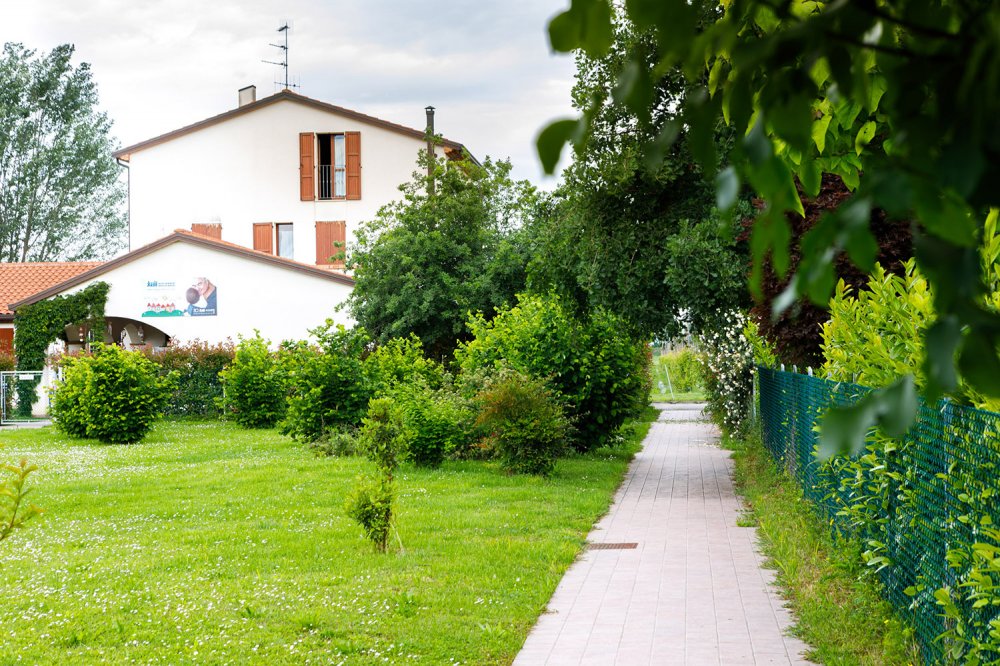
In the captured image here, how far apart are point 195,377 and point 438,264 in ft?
26.4

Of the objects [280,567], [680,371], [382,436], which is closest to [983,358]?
[280,567]

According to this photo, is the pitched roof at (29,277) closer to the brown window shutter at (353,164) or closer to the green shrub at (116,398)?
the brown window shutter at (353,164)

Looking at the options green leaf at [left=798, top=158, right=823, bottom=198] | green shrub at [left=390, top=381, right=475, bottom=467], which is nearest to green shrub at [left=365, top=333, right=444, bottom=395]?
green shrub at [left=390, top=381, right=475, bottom=467]

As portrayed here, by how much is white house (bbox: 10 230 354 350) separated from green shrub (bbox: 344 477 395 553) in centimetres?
2568

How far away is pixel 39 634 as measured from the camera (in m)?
7.50

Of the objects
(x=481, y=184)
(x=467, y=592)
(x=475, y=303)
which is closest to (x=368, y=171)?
(x=481, y=184)

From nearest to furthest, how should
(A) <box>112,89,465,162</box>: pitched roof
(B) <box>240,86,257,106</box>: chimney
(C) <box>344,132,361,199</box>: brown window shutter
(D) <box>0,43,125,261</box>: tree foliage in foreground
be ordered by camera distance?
(A) <box>112,89,465,162</box>: pitched roof → (C) <box>344,132,361,199</box>: brown window shutter → (B) <box>240,86,257,106</box>: chimney → (D) <box>0,43,125,261</box>: tree foliage in foreground

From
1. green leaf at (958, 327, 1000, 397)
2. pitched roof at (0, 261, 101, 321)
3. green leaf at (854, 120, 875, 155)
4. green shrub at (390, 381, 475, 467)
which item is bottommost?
green shrub at (390, 381, 475, 467)

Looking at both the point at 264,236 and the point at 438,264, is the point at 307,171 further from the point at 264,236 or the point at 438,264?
the point at 438,264

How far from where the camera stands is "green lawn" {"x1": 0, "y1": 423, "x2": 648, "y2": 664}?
728cm

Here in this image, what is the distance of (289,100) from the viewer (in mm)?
44594

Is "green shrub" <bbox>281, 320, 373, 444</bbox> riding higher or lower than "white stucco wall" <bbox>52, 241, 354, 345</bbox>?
lower

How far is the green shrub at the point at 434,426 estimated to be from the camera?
1798 cm

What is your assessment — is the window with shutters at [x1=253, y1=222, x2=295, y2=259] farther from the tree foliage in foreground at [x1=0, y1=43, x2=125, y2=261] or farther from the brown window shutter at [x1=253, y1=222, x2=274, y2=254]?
the tree foliage in foreground at [x1=0, y1=43, x2=125, y2=261]
